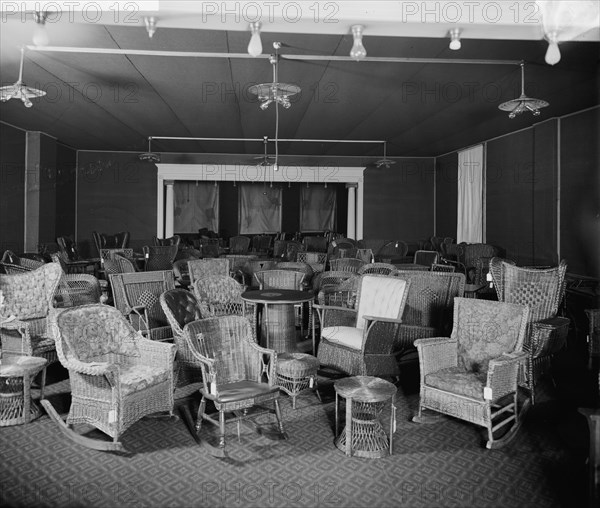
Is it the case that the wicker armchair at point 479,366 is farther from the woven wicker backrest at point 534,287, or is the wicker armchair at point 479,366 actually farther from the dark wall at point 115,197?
the dark wall at point 115,197

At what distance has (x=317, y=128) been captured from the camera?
9.84 meters

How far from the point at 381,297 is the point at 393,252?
7.59 m

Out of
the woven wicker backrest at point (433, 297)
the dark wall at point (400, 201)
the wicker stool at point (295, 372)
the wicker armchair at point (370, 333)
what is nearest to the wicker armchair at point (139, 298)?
the wicker stool at point (295, 372)

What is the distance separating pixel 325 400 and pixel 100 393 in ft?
5.86

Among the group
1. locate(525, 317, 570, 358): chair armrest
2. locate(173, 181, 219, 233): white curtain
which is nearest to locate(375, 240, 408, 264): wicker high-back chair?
locate(525, 317, 570, 358): chair armrest

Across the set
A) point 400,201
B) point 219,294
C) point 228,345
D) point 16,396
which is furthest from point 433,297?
point 400,201

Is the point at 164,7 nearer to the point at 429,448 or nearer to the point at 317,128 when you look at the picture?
the point at 429,448

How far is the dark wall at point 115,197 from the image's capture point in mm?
13422

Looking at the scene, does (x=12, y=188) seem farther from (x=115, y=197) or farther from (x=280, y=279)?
(x=280, y=279)

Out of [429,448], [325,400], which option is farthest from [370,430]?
[325,400]

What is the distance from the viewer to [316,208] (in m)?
15.4

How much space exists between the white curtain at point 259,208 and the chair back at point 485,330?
1131 centimetres

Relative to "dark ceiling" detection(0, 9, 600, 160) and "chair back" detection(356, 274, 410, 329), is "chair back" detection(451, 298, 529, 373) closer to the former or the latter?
"chair back" detection(356, 274, 410, 329)

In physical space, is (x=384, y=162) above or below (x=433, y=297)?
above
